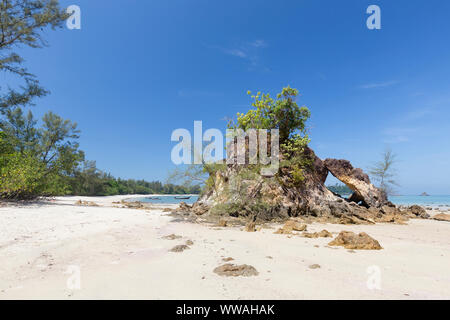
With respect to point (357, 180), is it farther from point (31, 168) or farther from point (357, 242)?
point (31, 168)

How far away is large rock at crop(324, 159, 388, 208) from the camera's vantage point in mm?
16134

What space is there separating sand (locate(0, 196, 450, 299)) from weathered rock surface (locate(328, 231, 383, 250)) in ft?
0.87

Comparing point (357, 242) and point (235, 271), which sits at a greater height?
point (235, 271)

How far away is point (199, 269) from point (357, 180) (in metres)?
17.1

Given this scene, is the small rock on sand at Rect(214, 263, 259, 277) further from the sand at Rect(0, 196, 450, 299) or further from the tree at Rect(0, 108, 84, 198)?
the tree at Rect(0, 108, 84, 198)

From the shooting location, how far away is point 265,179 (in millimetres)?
12828

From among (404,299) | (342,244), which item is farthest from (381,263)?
(404,299)

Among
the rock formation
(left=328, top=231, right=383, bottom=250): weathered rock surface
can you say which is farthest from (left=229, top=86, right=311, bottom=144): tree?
(left=328, top=231, right=383, bottom=250): weathered rock surface

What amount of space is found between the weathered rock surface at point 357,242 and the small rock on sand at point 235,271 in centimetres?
352

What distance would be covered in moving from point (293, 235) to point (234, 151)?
26.4ft

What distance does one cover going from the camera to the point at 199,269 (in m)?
3.71

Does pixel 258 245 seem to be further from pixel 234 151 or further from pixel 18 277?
pixel 234 151

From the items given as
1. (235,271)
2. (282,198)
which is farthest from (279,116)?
(235,271)
